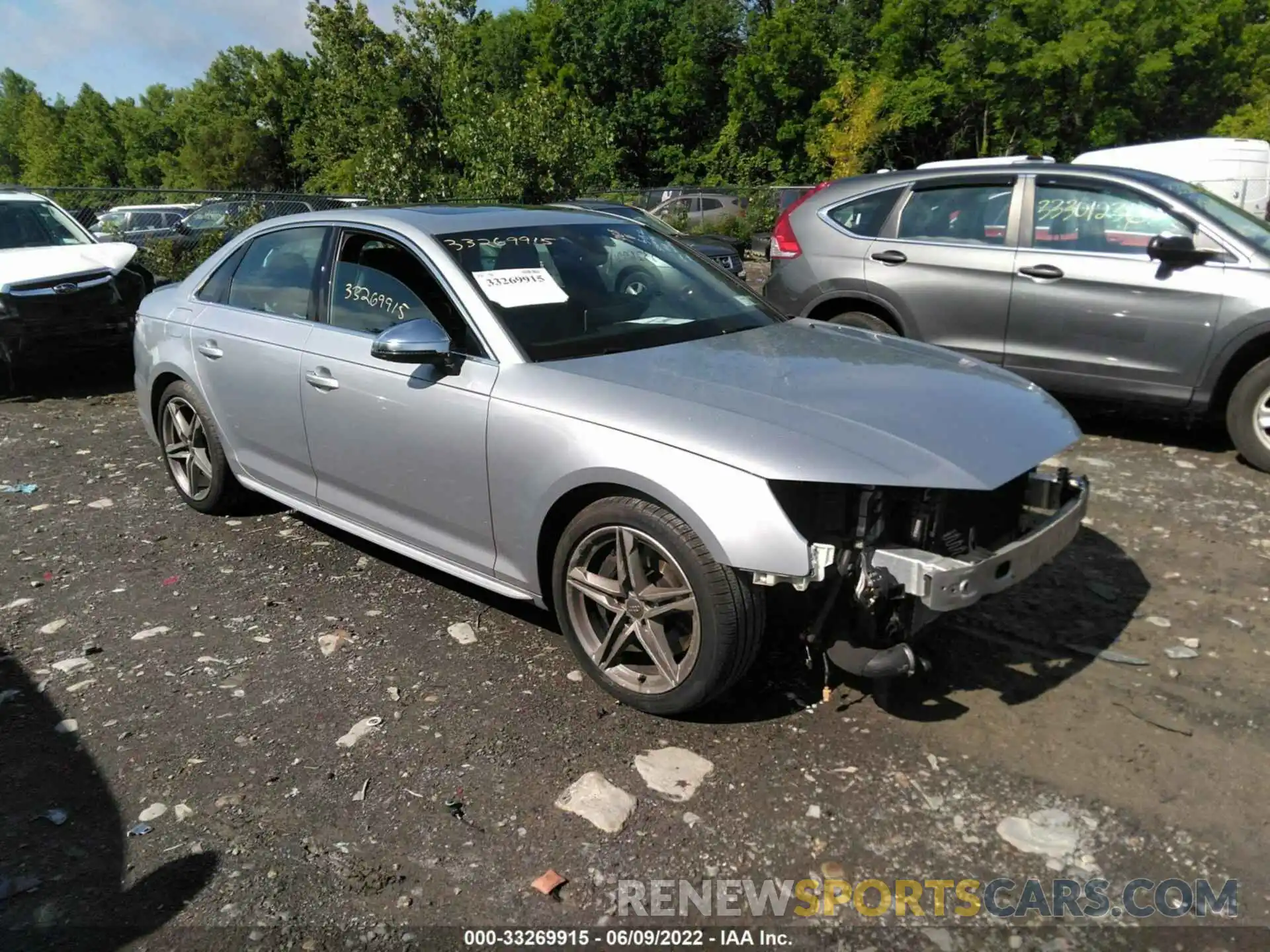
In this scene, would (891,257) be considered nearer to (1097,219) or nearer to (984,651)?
(1097,219)

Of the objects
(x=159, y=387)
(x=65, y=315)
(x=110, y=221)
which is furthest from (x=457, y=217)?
(x=110, y=221)

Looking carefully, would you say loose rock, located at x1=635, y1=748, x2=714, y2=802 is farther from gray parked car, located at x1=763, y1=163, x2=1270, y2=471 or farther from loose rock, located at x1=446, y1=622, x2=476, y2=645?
gray parked car, located at x1=763, y1=163, x2=1270, y2=471

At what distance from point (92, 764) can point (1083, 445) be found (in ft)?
19.2

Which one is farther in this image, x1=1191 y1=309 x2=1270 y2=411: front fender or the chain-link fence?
the chain-link fence

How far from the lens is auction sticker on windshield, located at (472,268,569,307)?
364 centimetres

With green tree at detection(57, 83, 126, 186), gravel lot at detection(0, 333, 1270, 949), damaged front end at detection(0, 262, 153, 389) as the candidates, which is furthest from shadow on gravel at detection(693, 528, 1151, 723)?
green tree at detection(57, 83, 126, 186)

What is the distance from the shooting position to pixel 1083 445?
6.31m

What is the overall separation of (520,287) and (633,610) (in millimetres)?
1391

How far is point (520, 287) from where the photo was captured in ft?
12.2

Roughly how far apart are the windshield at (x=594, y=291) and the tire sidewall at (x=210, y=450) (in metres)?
1.93

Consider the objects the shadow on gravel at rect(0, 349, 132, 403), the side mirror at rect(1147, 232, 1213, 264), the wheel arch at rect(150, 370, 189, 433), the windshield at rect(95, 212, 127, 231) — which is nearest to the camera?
the wheel arch at rect(150, 370, 189, 433)

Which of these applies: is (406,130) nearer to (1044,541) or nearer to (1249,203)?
(1249,203)

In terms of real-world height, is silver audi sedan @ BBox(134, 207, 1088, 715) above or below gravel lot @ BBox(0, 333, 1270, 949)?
above

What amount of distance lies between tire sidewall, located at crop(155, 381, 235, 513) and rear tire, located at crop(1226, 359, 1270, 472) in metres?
5.81
